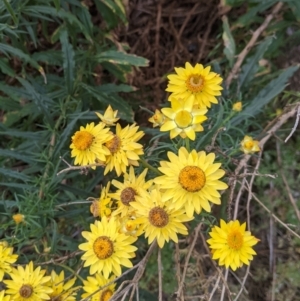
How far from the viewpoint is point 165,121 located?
4.79 feet

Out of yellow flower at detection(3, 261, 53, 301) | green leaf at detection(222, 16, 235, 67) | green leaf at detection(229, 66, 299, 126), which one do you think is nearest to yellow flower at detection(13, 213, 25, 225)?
yellow flower at detection(3, 261, 53, 301)

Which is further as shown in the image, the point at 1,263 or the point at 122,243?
the point at 1,263

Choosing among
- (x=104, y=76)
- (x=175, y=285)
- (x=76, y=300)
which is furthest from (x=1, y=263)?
(x=104, y=76)

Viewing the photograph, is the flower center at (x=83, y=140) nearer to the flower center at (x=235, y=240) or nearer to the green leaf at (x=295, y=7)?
the flower center at (x=235, y=240)

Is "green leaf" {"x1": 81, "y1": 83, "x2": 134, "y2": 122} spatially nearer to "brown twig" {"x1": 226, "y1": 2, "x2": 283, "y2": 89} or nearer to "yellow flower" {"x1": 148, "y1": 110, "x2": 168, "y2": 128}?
"brown twig" {"x1": 226, "y1": 2, "x2": 283, "y2": 89}

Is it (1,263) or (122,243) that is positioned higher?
(122,243)

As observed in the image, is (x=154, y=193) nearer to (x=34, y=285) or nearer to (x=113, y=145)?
(x=113, y=145)

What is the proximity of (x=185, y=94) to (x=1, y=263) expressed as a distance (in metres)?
0.85

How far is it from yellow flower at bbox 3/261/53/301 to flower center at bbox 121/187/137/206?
407 millimetres

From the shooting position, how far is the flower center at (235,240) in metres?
1.43

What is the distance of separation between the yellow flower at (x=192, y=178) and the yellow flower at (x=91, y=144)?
21 cm

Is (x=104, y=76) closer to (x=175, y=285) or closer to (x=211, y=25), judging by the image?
(x=211, y=25)

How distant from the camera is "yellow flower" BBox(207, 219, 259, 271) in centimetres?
143

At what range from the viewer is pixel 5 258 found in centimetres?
159
